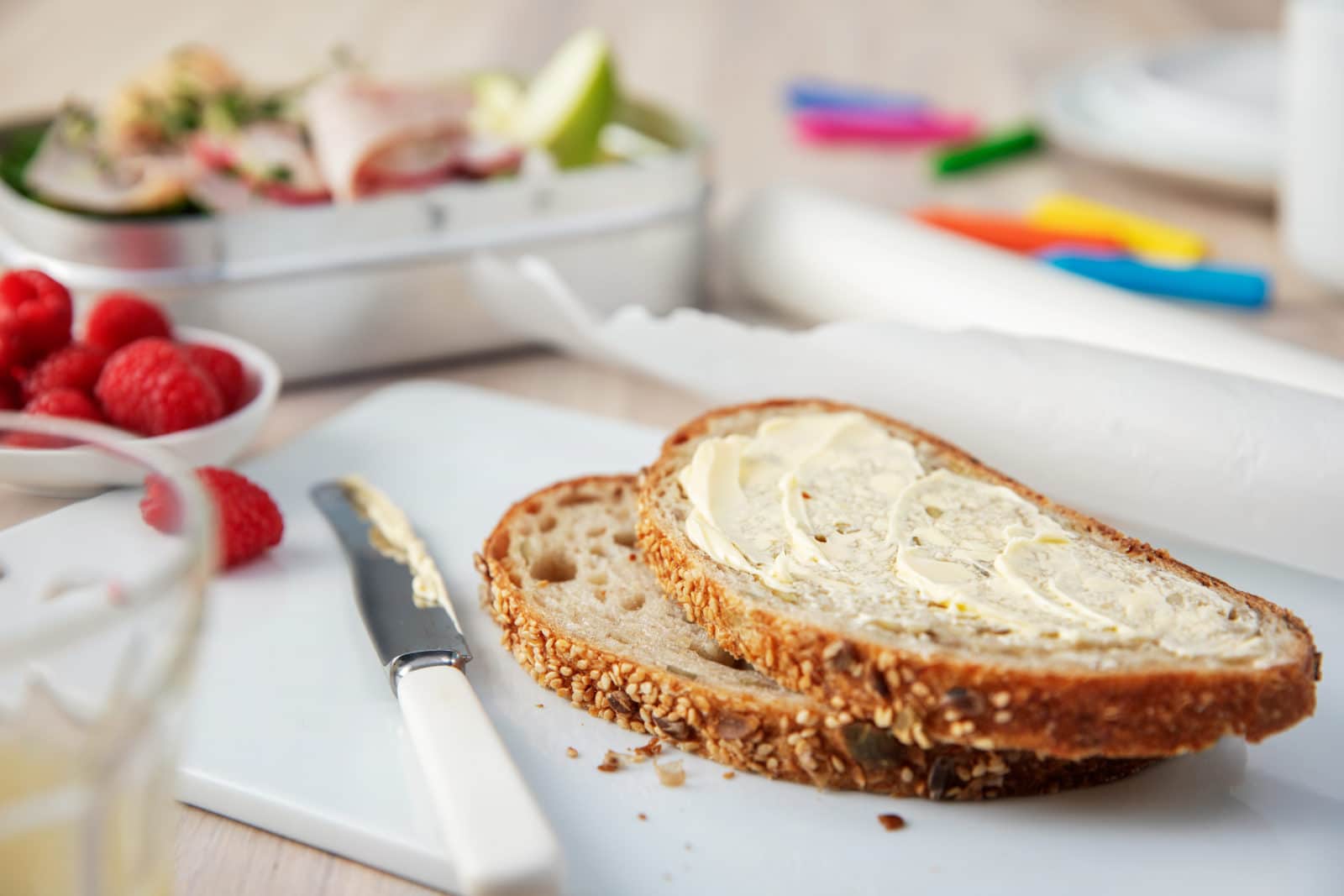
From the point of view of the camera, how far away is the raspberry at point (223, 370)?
6.34ft

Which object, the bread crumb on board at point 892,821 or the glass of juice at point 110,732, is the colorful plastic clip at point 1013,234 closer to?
the bread crumb on board at point 892,821

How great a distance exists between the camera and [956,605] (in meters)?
1.31

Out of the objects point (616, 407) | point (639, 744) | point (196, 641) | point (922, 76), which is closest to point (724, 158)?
point (922, 76)

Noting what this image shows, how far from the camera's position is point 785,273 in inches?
100

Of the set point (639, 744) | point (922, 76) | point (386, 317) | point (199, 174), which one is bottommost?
point (639, 744)

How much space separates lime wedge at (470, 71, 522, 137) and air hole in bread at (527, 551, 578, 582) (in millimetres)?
1239

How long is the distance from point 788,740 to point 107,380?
3.71ft

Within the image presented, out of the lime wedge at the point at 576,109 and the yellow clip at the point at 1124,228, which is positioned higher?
the lime wedge at the point at 576,109

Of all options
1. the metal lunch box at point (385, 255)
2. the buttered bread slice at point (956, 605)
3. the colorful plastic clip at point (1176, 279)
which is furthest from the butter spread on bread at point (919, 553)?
the colorful plastic clip at point (1176, 279)

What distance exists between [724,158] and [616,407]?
143 centimetres

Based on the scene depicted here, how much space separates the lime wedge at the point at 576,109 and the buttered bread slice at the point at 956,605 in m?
1.12

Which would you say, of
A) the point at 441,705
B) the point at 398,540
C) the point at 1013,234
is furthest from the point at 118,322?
the point at 1013,234

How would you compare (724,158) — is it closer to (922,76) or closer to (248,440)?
(922,76)

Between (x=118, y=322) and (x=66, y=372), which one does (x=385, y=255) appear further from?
(x=66, y=372)
